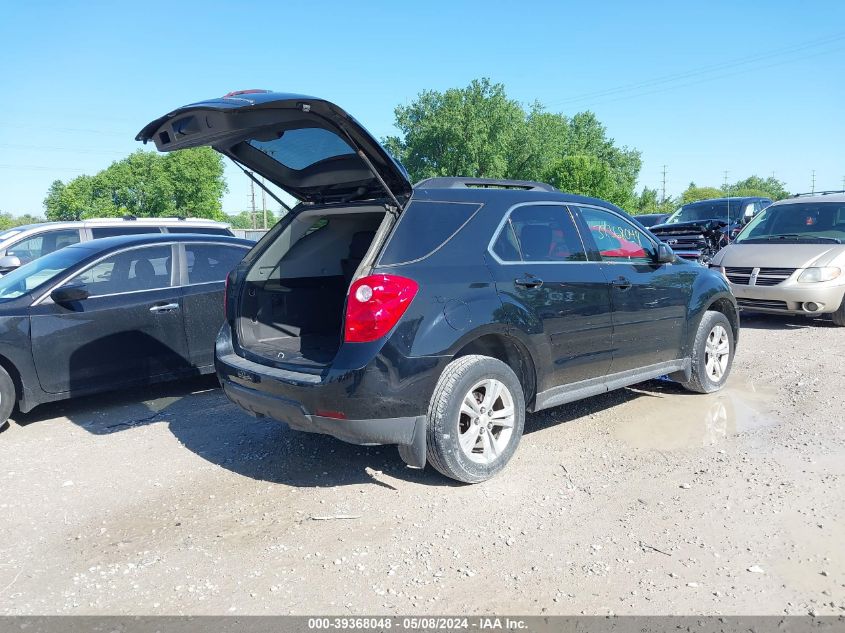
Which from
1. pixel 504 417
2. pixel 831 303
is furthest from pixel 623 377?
pixel 831 303

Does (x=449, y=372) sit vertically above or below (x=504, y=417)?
above

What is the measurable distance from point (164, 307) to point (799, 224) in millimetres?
9318

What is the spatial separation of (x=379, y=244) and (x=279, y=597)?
6.44 feet

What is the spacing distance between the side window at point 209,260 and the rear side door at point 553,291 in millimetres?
3526

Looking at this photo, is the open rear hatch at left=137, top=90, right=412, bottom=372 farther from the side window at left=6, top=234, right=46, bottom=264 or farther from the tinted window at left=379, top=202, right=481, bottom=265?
the side window at left=6, top=234, right=46, bottom=264

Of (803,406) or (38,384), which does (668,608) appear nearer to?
(803,406)

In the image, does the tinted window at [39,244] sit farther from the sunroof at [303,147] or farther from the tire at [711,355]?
the tire at [711,355]

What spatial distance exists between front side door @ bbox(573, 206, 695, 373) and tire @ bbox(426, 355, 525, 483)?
1.21m

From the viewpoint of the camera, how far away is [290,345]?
4.80 metres

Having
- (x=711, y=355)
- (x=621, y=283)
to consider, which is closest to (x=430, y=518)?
(x=621, y=283)

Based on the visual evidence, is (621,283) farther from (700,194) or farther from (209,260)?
(700,194)

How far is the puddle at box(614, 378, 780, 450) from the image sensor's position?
16.5 ft

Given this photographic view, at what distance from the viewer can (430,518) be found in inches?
149

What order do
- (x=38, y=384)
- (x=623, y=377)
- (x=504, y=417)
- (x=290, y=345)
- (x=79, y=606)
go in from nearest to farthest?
(x=79, y=606), (x=504, y=417), (x=290, y=345), (x=623, y=377), (x=38, y=384)
